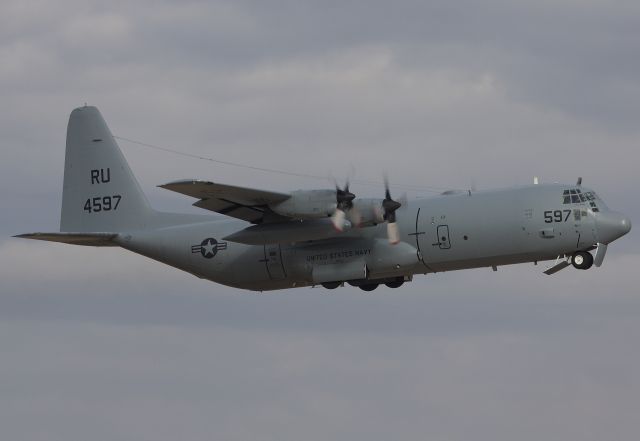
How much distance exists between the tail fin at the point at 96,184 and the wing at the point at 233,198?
18.8ft

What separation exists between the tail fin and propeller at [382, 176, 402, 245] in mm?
8962

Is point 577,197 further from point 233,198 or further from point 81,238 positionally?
point 81,238

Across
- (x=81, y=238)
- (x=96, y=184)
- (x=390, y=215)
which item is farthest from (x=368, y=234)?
(x=96, y=184)

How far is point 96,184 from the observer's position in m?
42.1

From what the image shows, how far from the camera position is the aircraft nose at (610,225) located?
3484 cm

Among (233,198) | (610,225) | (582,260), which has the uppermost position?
(233,198)

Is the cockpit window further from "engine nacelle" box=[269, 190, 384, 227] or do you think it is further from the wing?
the wing

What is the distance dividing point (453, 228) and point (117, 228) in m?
11.8

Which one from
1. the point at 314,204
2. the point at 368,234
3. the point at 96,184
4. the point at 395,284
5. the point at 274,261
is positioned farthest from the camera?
the point at 96,184

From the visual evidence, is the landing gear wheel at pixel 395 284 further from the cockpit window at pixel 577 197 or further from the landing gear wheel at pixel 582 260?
the cockpit window at pixel 577 197

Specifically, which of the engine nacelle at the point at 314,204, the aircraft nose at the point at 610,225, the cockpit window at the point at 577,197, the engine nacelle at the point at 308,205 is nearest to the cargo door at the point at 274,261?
the engine nacelle at the point at 308,205

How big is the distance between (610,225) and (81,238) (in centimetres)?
1625

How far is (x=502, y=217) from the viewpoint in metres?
35.3

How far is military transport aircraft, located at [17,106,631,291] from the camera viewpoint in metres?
35.0
